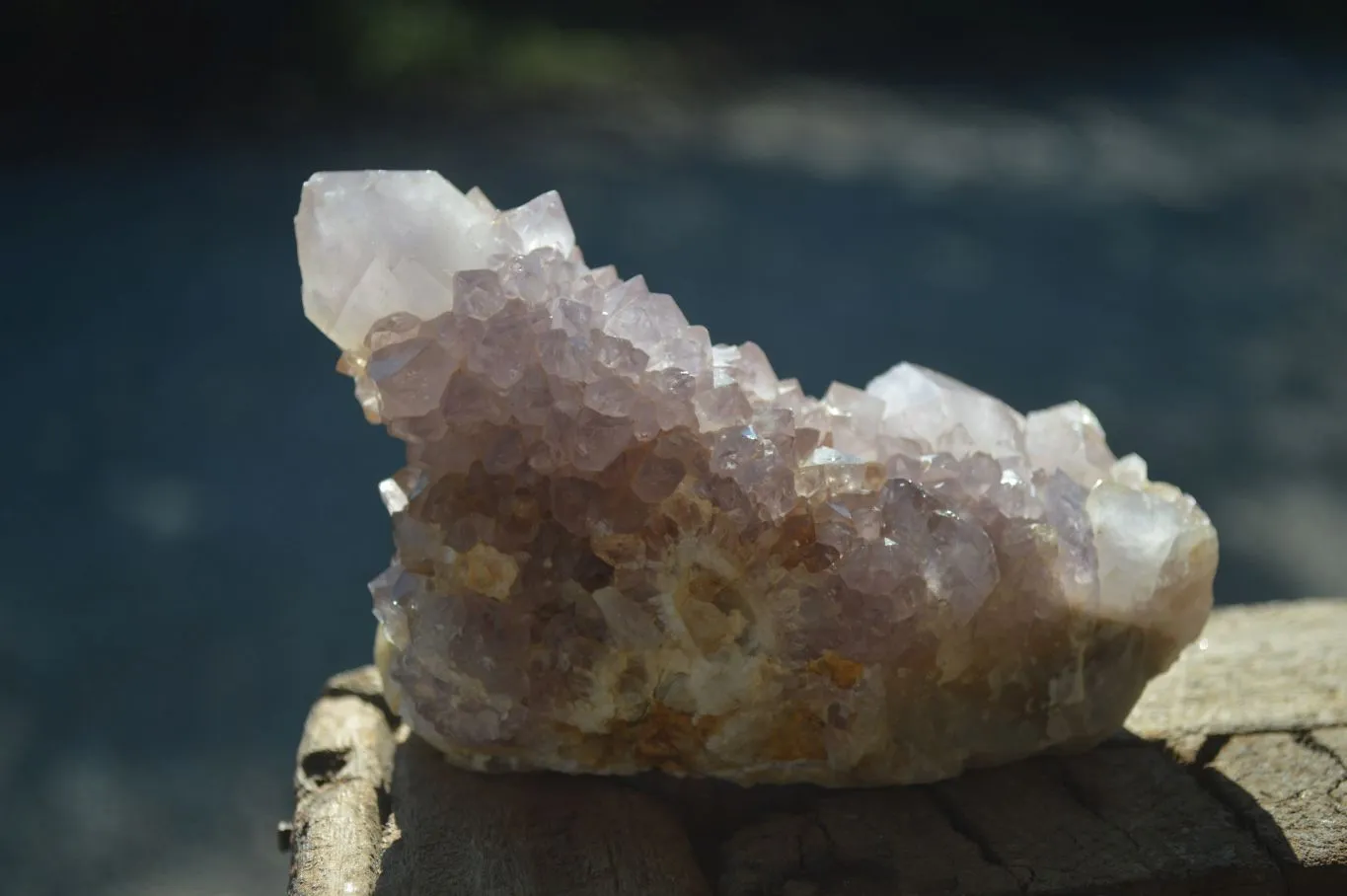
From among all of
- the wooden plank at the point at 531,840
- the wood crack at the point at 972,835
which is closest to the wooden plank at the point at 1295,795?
the wood crack at the point at 972,835

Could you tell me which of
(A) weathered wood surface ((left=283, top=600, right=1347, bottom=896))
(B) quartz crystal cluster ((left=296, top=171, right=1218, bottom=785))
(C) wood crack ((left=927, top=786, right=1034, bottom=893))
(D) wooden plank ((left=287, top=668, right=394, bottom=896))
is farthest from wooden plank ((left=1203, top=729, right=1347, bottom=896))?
(D) wooden plank ((left=287, top=668, right=394, bottom=896))

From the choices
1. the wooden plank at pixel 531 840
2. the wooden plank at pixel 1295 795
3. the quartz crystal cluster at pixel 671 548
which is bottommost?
the wooden plank at pixel 1295 795

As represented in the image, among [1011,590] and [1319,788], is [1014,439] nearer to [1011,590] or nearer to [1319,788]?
[1011,590]

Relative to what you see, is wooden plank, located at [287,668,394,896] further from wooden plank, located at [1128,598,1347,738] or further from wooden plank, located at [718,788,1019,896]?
wooden plank, located at [1128,598,1347,738]

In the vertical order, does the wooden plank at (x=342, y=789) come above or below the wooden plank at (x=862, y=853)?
above

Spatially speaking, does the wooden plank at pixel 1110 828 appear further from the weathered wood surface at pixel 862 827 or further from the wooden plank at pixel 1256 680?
the wooden plank at pixel 1256 680

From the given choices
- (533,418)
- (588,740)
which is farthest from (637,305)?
(588,740)

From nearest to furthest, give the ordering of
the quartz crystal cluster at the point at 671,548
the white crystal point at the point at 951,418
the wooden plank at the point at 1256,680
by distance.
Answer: the quartz crystal cluster at the point at 671,548 → the white crystal point at the point at 951,418 → the wooden plank at the point at 1256,680
